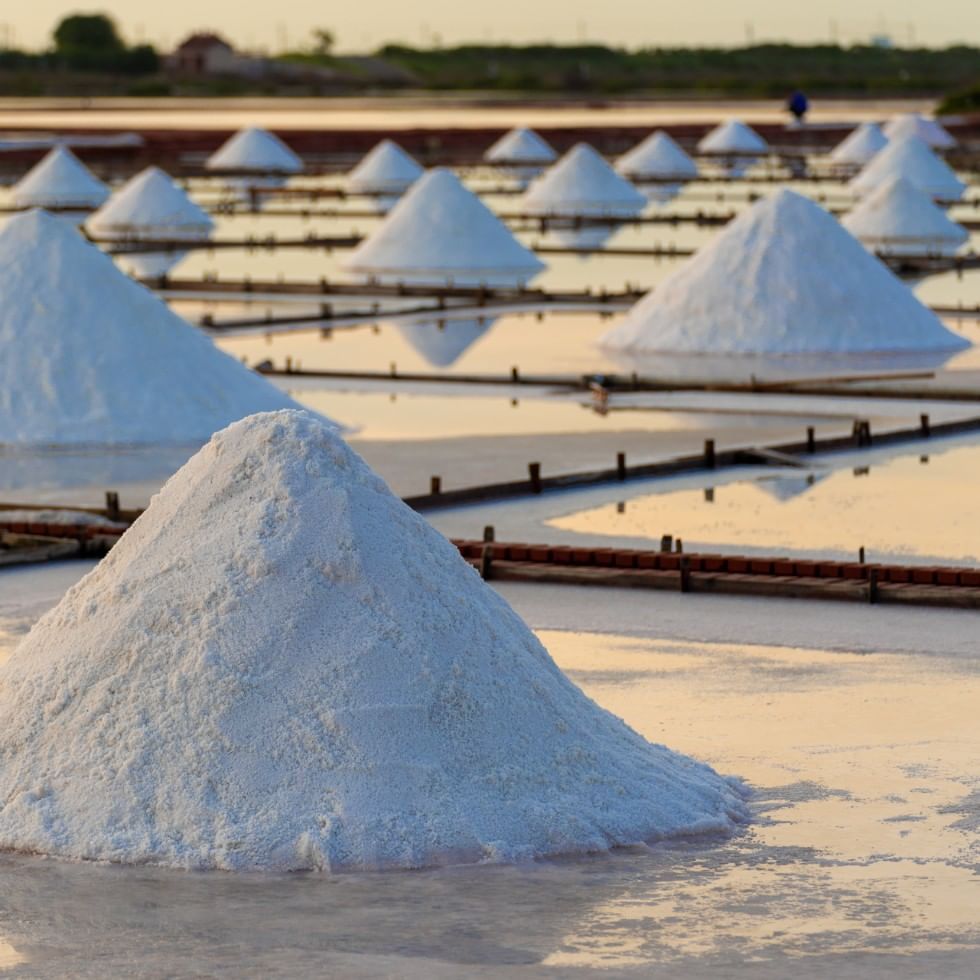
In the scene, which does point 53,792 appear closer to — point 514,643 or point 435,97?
point 514,643

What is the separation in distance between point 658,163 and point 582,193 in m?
Result: 9.76

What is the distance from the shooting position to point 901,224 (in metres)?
35.6

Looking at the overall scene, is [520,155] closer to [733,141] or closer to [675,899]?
[733,141]

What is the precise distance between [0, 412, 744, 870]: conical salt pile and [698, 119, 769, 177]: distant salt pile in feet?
181

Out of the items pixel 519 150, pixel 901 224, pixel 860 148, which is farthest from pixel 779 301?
pixel 860 148

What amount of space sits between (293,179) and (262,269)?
86.8 feet

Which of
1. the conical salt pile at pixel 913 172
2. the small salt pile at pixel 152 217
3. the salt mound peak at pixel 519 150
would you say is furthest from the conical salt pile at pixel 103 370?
the salt mound peak at pixel 519 150

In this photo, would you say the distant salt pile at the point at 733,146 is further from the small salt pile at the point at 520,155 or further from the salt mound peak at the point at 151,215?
the salt mound peak at the point at 151,215

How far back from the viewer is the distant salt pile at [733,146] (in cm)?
6331

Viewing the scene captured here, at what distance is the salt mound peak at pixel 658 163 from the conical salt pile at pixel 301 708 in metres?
48.2

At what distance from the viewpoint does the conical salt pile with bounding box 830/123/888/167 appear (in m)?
59.3

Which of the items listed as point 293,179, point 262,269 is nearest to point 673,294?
point 262,269

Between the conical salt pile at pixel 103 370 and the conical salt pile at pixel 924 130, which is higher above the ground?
the conical salt pile at pixel 924 130

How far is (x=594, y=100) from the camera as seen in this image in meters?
101
